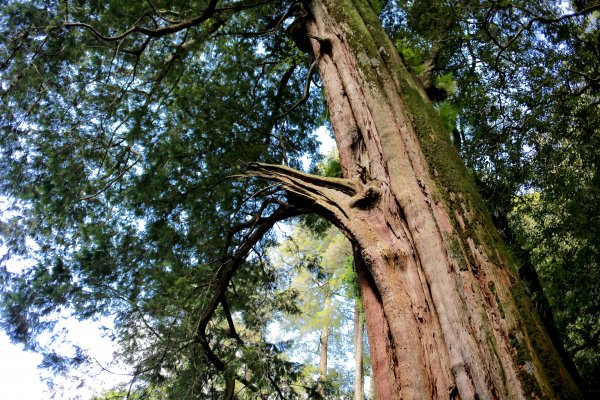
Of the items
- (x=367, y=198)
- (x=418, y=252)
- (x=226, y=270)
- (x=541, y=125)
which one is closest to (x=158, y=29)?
(x=226, y=270)

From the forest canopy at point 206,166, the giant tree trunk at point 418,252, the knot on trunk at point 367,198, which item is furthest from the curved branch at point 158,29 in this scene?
the knot on trunk at point 367,198

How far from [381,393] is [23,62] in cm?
637

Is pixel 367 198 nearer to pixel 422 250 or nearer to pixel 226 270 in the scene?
pixel 422 250

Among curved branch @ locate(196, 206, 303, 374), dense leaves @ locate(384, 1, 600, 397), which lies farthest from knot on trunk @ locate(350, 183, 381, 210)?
dense leaves @ locate(384, 1, 600, 397)

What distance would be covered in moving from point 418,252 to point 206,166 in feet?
17.2

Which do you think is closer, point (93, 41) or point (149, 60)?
point (93, 41)

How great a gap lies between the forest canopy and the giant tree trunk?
1.80 meters

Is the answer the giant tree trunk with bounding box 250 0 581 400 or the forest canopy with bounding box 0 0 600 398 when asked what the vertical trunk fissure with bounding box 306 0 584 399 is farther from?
the forest canopy with bounding box 0 0 600 398

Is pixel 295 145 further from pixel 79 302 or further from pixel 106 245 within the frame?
pixel 79 302

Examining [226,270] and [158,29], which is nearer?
[158,29]

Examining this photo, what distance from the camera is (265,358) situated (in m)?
5.00

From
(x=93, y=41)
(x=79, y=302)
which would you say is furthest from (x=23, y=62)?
(x=79, y=302)

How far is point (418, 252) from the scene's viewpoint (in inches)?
88.9

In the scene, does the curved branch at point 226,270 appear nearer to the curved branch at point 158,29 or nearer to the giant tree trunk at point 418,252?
the giant tree trunk at point 418,252
